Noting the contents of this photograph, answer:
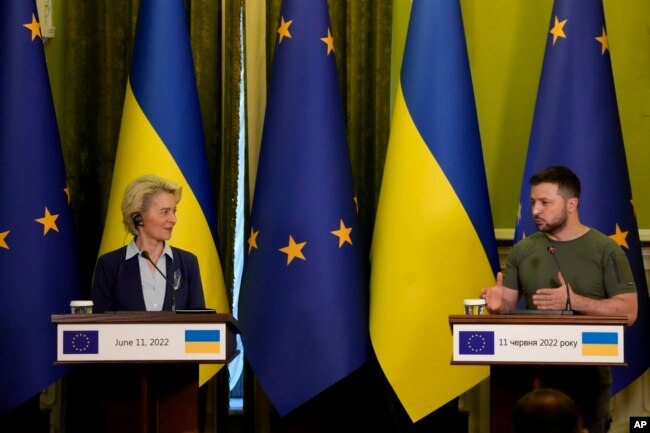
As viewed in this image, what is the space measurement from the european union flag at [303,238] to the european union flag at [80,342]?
1.35 m

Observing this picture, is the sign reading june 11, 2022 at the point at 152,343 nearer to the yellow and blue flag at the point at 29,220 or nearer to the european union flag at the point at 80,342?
the european union flag at the point at 80,342

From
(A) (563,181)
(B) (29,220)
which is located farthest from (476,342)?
(B) (29,220)

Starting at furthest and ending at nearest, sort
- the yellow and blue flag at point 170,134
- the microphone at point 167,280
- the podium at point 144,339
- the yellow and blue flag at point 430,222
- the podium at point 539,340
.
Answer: the yellow and blue flag at point 170,134
the yellow and blue flag at point 430,222
the microphone at point 167,280
the podium at point 144,339
the podium at point 539,340

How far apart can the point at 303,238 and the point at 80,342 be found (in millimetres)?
1570

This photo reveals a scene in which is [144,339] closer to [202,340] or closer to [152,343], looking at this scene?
[152,343]

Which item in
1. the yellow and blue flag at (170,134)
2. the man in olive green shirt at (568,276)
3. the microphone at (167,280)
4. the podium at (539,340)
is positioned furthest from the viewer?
the yellow and blue flag at (170,134)

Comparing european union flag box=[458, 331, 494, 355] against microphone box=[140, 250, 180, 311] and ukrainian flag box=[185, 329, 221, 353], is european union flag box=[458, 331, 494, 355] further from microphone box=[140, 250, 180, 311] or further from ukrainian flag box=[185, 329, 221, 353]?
microphone box=[140, 250, 180, 311]

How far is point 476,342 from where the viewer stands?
378cm

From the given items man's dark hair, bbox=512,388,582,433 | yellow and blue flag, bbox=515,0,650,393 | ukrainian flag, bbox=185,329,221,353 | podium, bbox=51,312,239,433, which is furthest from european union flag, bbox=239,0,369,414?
man's dark hair, bbox=512,388,582,433

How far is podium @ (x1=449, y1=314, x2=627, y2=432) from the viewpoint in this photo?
3721 millimetres

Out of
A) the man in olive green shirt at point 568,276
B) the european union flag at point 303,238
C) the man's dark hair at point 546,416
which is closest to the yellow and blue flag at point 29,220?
the european union flag at point 303,238

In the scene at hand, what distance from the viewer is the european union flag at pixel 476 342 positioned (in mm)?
3770

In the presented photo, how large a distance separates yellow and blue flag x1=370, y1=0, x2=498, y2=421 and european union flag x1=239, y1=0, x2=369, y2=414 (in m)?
0.17

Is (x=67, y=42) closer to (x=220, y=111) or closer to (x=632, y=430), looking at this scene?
(x=220, y=111)
